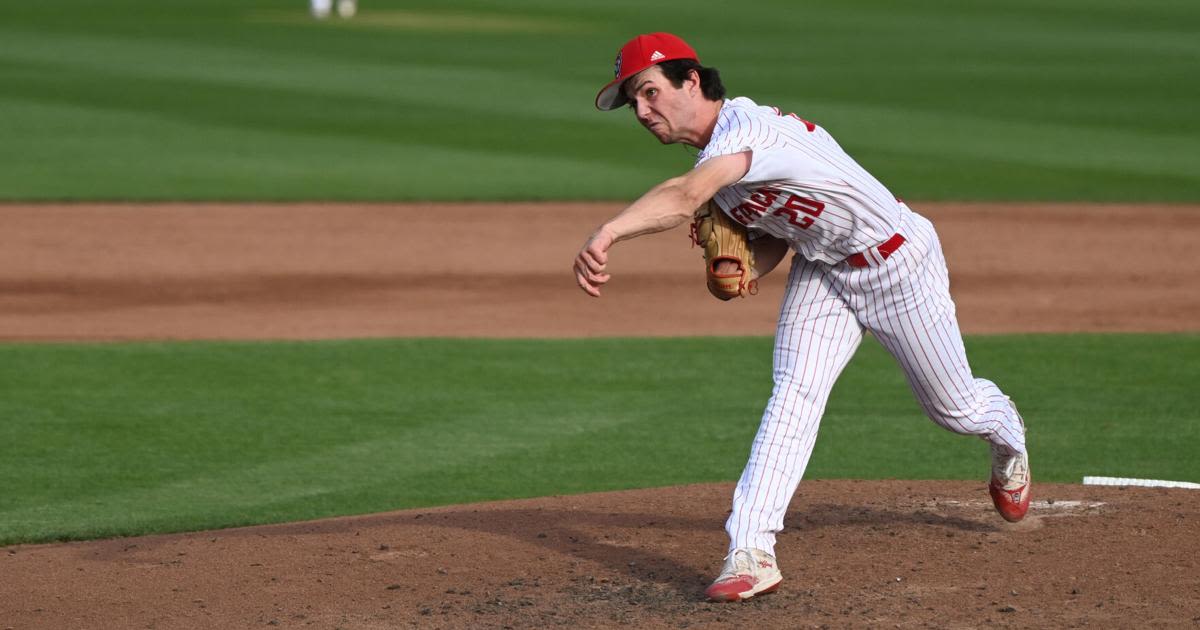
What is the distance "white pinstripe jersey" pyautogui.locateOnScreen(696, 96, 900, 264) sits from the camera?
4.71 metres

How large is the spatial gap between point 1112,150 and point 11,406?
41.3ft

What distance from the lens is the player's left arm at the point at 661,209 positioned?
14.7ft

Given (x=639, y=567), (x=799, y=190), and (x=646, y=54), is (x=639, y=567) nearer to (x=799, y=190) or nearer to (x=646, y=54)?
(x=799, y=190)

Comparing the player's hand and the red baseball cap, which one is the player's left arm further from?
the red baseball cap

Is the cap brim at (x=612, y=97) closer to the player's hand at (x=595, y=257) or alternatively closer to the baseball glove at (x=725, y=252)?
the baseball glove at (x=725, y=252)

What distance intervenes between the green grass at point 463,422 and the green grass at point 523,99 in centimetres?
593

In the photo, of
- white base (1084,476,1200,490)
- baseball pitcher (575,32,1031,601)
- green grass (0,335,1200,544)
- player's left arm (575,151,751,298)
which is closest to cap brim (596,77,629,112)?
baseball pitcher (575,32,1031,601)

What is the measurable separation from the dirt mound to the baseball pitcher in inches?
15.8

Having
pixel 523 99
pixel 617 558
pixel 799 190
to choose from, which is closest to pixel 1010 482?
pixel 617 558

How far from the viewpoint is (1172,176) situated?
1612cm

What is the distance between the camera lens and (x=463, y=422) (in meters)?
8.09

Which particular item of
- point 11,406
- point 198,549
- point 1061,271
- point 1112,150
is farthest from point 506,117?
point 198,549

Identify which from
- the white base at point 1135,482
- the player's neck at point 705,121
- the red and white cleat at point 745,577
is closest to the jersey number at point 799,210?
the player's neck at point 705,121

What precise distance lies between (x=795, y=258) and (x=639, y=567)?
3.71 ft
